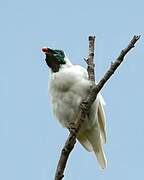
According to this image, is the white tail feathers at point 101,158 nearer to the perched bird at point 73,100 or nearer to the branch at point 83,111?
the perched bird at point 73,100

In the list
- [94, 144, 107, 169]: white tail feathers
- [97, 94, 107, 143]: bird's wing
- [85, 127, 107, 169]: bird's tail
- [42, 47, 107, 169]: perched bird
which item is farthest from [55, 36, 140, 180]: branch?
[94, 144, 107, 169]: white tail feathers

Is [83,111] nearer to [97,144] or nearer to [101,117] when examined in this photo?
[101,117]

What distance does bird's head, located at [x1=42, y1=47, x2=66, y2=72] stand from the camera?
816cm

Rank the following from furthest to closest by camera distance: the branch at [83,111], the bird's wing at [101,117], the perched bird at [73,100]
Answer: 1. the bird's wing at [101,117]
2. the perched bird at [73,100]
3. the branch at [83,111]

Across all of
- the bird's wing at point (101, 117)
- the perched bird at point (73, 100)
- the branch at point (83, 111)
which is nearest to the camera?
the branch at point (83, 111)

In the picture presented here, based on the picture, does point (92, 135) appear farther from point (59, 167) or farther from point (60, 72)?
point (59, 167)

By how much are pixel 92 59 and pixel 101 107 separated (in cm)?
198

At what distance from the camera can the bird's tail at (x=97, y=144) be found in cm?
820

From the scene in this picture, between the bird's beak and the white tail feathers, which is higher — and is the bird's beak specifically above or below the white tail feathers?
above

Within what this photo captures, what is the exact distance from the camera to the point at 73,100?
301 inches

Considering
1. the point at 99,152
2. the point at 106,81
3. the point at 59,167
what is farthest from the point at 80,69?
the point at 59,167

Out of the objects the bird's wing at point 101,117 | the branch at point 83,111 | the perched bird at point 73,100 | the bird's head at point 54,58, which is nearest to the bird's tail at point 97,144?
the perched bird at point 73,100

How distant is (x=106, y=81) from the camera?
5469mm

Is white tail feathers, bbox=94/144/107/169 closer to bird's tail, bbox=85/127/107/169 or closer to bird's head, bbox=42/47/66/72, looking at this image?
bird's tail, bbox=85/127/107/169
